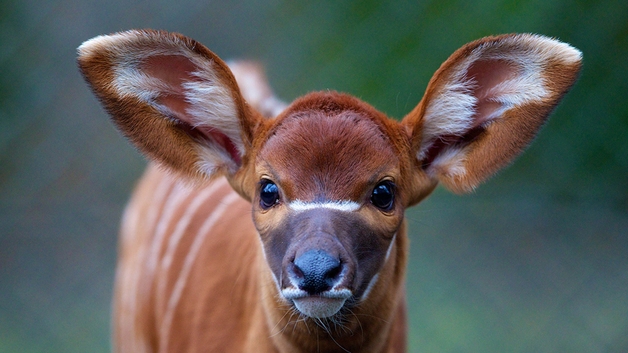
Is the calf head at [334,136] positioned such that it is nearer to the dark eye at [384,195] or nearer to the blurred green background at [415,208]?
the dark eye at [384,195]

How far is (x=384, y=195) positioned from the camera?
2336mm

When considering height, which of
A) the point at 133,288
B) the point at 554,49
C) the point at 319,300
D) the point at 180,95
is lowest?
the point at 133,288

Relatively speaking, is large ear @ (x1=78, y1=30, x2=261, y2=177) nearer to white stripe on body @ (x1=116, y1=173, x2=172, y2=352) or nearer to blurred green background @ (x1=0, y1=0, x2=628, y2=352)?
white stripe on body @ (x1=116, y1=173, x2=172, y2=352)

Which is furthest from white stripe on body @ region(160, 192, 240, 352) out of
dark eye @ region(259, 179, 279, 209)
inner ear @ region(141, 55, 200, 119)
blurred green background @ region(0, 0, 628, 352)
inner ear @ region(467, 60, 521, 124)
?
blurred green background @ region(0, 0, 628, 352)

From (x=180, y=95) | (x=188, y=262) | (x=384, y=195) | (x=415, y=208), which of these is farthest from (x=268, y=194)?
(x=415, y=208)

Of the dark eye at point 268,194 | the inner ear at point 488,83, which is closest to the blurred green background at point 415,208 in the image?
the inner ear at point 488,83

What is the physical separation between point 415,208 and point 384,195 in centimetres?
290

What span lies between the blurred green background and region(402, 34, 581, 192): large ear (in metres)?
2.25

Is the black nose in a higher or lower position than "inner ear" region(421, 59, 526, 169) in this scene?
lower

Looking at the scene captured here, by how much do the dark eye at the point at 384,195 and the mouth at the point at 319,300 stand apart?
0.36 meters

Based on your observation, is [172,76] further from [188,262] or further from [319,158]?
[188,262]

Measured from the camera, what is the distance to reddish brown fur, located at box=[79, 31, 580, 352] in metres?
2.25

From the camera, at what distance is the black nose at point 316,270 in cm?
199

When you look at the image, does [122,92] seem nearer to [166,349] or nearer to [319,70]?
[166,349]
